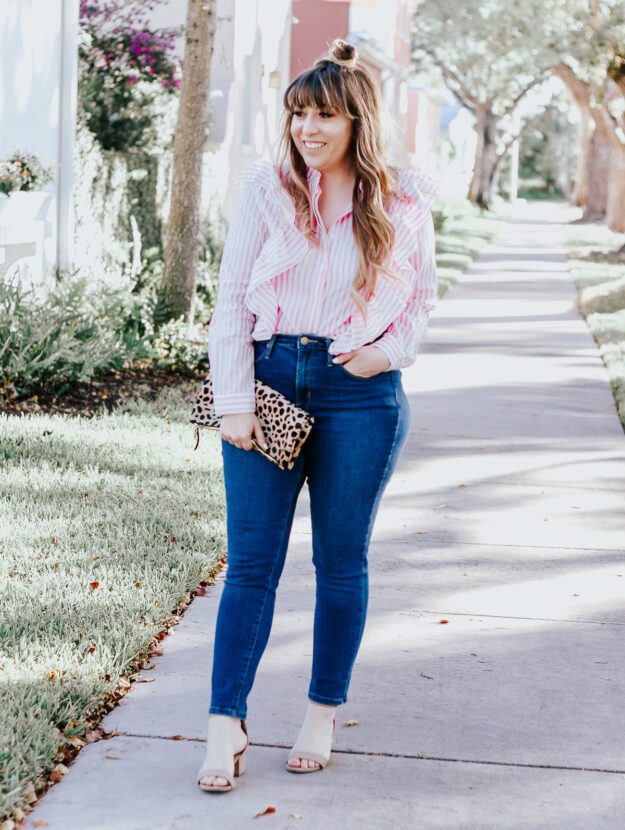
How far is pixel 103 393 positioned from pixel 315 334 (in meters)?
5.50

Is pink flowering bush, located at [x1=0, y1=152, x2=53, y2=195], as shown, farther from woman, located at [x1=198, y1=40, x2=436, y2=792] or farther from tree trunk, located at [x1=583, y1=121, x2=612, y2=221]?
tree trunk, located at [x1=583, y1=121, x2=612, y2=221]

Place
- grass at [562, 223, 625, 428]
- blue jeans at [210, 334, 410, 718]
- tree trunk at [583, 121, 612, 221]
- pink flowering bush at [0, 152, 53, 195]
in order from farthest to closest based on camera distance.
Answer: tree trunk at [583, 121, 612, 221] < grass at [562, 223, 625, 428] < pink flowering bush at [0, 152, 53, 195] < blue jeans at [210, 334, 410, 718]

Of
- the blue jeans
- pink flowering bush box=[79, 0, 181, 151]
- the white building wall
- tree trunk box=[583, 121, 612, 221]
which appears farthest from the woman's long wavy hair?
tree trunk box=[583, 121, 612, 221]

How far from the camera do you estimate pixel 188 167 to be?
10.2m

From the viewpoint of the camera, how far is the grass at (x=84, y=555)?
350 cm

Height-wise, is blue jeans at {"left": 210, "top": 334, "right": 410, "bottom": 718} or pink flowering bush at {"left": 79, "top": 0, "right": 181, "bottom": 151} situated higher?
pink flowering bush at {"left": 79, "top": 0, "right": 181, "bottom": 151}

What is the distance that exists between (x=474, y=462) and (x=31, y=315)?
10.2ft

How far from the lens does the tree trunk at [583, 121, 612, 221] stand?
34.0 m

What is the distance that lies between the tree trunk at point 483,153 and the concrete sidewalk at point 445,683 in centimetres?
3809

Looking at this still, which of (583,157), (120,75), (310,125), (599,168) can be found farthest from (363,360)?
(583,157)

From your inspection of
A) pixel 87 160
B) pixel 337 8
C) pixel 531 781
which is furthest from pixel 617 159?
pixel 531 781

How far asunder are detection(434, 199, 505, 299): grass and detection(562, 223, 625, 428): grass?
6.20 feet

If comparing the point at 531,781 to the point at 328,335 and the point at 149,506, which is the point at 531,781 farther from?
the point at 149,506

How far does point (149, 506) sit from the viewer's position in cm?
573
